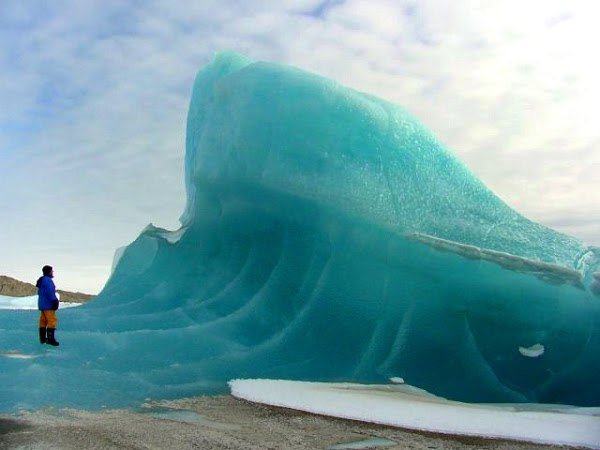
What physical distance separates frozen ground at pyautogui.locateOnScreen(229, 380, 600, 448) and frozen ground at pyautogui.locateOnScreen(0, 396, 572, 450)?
192mm

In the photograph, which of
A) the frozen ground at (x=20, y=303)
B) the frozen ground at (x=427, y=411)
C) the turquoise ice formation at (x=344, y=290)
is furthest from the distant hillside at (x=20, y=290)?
the frozen ground at (x=427, y=411)

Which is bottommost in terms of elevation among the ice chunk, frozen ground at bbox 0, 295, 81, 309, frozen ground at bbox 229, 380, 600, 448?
frozen ground at bbox 229, 380, 600, 448

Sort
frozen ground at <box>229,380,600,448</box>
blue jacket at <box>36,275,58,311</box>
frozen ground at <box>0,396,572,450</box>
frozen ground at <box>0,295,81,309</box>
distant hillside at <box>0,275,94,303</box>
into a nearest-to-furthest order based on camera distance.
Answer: frozen ground at <box>0,396,572,450</box> → frozen ground at <box>229,380,600,448</box> → blue jacket at <box>36,275,58,311</box> → frozen ground at <box>0,295,81,309</box> → distant hillside at <box>0,275,94,303</box>

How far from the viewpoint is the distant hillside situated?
2242 cm

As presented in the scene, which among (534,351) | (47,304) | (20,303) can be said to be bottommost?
(534,351)

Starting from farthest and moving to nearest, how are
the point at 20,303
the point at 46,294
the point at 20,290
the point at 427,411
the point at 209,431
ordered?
the point at 20,290 < the point at 20,303 < the point at 46,294 < the point at 427,411 < the point at 209,431

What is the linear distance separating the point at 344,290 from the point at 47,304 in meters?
3.43

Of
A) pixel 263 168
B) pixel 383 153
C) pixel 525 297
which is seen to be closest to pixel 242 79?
pixel 263 168

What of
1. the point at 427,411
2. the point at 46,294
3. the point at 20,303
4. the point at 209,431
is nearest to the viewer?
the point at 209,431

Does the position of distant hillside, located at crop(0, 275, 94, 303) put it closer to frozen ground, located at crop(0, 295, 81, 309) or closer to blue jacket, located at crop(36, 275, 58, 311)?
frozen ground, located at crop(0, 295, 81, 309)

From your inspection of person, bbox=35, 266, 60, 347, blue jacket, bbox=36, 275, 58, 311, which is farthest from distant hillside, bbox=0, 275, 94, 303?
blue jacket, bbox=36, 275, 58, 311

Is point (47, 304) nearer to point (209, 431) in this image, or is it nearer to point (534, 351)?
point (209, 431)

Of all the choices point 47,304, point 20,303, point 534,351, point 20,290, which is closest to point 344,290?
→ point 534,351

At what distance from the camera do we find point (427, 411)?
19.8 ft
